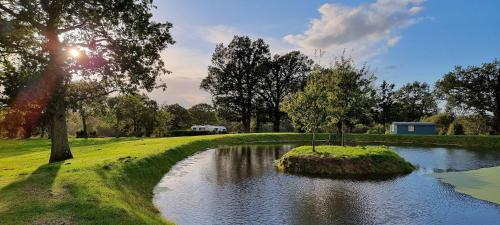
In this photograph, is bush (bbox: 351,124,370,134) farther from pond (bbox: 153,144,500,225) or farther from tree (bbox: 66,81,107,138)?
tree (bbox: 66,81,107,138)

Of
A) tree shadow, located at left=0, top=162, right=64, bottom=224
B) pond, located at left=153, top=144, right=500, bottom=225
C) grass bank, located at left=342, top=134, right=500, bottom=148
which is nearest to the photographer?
tree shadow, located at left=0, top=162, right=64, bottom=224

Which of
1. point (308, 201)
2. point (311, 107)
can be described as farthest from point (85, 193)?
point (311, 107)

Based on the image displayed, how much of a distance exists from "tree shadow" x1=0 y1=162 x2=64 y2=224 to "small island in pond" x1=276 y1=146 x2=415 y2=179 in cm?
1979

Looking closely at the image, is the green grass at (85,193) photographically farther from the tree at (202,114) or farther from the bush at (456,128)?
the tree at (202,114)

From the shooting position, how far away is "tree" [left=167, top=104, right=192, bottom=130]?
132250 mm

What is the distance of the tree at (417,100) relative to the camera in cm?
13575

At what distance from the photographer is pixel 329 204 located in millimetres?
21969

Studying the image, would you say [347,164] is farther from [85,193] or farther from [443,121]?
[443,121]

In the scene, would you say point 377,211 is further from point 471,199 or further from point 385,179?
point 385,179

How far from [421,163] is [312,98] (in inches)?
565

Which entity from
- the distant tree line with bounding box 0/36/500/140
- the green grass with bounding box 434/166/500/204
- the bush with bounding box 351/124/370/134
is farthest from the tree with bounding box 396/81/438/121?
the green grass with bounding box 434/166/500/204

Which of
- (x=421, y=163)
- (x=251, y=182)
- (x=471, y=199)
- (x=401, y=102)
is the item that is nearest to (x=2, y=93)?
(x=251, y=182)

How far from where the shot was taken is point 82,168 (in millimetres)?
26062

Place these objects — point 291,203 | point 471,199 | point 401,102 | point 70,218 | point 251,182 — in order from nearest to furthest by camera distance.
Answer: point 70,218, point 291,203, point 471,199, point 251,182, point 401,102
